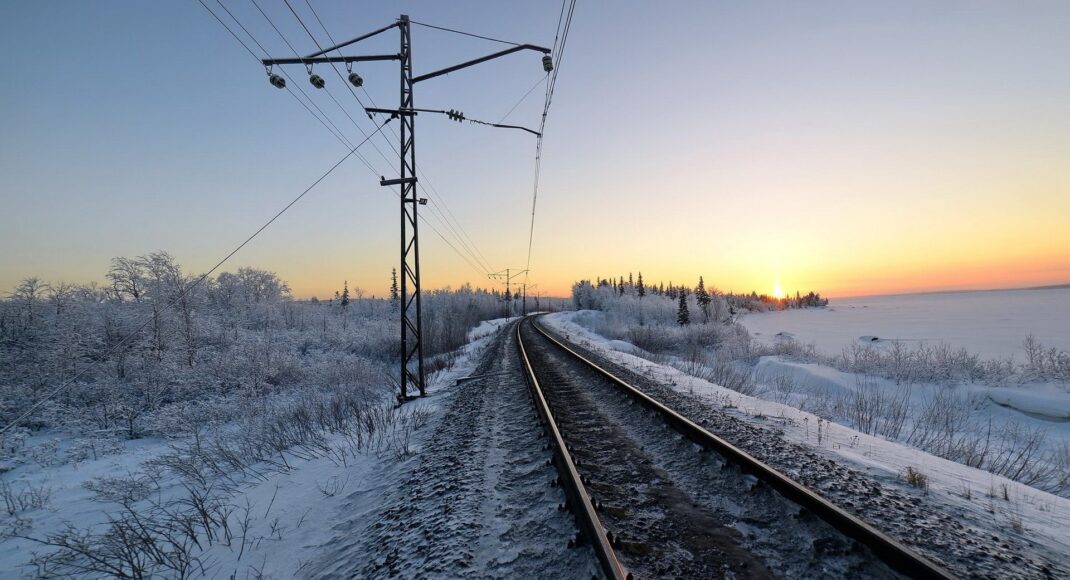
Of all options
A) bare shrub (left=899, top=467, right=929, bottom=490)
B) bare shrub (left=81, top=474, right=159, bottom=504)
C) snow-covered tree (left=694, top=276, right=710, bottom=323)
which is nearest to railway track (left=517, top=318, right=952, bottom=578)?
bare shrub (left=899, top=467, right=929, bottom=490)

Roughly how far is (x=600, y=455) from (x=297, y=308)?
180 ft

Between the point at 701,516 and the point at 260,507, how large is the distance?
4.93 meters

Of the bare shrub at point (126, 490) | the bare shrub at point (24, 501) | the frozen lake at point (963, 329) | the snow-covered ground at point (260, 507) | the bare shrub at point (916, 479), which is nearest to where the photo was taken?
the snow-covered ground at point (260, 507)

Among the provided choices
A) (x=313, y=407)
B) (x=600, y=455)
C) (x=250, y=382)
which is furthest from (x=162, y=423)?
(x=600, y=455)

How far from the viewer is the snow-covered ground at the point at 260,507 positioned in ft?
11.4

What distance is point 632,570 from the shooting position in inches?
108

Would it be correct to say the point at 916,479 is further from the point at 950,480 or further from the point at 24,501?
the point at 24,501

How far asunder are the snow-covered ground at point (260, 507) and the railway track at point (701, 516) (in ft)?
7.63

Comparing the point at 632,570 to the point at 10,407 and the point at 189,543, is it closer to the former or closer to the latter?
the point at 189,543

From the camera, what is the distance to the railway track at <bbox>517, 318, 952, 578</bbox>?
2.70m

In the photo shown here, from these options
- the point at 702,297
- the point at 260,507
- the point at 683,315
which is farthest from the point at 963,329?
the point at 260,507

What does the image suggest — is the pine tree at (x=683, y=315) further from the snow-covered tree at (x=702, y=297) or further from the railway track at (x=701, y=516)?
the railway track at (x=701, y=516)

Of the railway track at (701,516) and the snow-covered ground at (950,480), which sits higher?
the railway track at (701,516)

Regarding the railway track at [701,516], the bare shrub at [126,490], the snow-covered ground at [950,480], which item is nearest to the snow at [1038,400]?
the snow-covered ground at [950,480]
